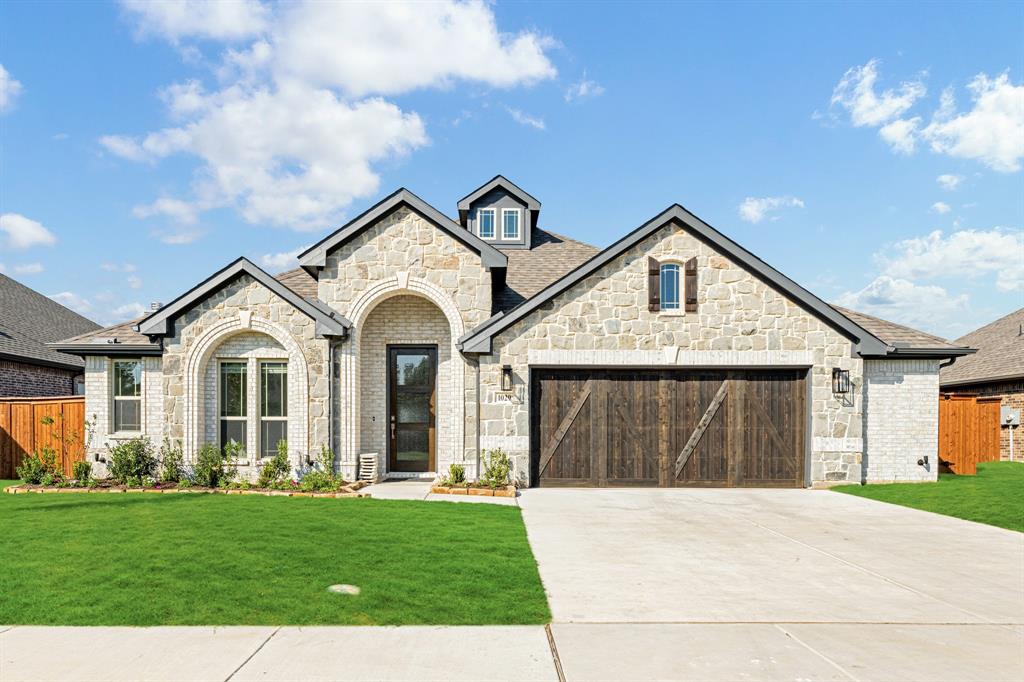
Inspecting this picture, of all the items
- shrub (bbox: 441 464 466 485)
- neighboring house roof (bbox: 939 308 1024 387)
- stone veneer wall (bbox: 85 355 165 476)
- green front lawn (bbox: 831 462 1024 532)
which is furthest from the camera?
neighboring house roof (bbox: 939 308 1024 387)

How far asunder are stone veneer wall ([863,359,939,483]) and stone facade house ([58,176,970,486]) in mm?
268

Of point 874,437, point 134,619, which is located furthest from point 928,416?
point 134,619

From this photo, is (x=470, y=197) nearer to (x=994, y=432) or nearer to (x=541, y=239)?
(x=541, y=239)

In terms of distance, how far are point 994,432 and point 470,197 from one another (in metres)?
18.1

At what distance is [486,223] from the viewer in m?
19.6

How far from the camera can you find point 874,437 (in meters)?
13.8

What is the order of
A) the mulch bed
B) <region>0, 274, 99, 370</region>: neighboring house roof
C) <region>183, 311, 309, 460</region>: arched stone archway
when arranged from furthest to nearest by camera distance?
<region>0, 274, 99, 370</region>: neighboring house roof → <region>183, 311, 309, 460</region>: arched stone archway → the mulch bed

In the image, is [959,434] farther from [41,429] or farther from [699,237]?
[41,429]

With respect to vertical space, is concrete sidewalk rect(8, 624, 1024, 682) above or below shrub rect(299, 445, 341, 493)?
above

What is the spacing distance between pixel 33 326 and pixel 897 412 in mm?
27165

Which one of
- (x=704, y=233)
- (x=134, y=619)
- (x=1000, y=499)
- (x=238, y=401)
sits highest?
(x=704, y=233)

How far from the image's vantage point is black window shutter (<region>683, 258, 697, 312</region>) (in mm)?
13318

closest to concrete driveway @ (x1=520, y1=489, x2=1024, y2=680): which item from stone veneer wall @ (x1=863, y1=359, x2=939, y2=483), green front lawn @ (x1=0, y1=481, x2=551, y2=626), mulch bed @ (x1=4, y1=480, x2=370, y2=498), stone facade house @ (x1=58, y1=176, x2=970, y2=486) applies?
green front lawn @ (x1=0, y1=481, x2=551, y2=626)

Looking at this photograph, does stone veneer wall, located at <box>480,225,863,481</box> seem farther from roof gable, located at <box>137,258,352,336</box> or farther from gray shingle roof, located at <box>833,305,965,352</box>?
roof gable, located at <box>137,258,352,336</box>
